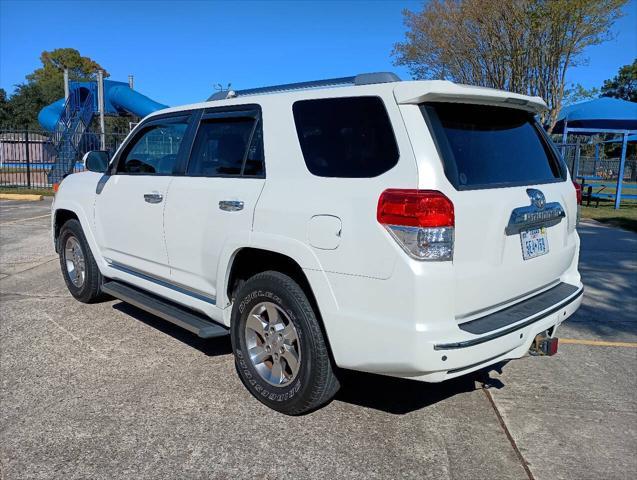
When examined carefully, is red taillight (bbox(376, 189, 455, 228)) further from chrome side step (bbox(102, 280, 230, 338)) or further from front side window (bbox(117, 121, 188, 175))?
front side window (bbox(117, 121, 188, 175))

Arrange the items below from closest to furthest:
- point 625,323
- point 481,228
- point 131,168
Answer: point 481,228, point 131,168, point 625,323

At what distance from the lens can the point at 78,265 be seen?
5797 millimetres

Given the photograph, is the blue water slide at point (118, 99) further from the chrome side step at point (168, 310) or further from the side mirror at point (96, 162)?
the chrome side step at point (168, 310)

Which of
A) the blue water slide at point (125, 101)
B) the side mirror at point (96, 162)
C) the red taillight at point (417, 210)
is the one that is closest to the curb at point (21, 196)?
the blue water slide at point (125, 101)

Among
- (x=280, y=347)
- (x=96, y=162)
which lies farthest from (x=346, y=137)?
(x=96, y=162)

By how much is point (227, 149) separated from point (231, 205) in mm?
529

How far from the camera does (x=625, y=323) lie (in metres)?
5.55

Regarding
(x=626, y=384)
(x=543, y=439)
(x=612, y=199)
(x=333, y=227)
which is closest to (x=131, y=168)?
(x=333, y=227)

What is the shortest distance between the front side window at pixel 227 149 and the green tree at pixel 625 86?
243 ft

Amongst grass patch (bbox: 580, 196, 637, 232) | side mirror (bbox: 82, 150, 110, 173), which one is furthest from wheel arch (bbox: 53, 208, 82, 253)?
grass patch (bbox: 580, 196, 637, 232)

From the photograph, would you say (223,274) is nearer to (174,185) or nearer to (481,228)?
(174,185)

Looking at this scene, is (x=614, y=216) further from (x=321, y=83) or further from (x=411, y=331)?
(x=411, y=331)

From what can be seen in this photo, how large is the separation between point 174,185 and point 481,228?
7.73 feet

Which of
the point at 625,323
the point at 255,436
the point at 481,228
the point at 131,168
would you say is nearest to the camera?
the point at 481,228
